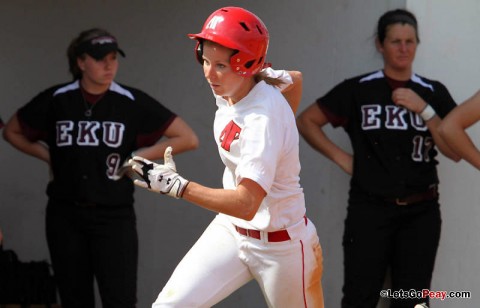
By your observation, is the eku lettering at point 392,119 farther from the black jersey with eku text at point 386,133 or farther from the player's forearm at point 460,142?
the player's forearm at point 460,142

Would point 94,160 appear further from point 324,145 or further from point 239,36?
point 239,36

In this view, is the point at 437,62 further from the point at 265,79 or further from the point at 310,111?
the point at 265,79

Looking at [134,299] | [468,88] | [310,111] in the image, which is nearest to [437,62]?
[468,88]

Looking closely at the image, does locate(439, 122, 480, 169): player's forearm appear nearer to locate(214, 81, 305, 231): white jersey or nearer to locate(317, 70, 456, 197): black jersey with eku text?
locate(317, 70, 456, 197): black jersey with eku text

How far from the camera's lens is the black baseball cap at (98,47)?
6.38 metres

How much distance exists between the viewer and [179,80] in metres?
7.55

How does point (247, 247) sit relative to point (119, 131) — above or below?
below

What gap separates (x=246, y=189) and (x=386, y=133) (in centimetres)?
217

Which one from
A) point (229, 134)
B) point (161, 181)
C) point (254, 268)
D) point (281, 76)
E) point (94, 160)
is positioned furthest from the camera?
point (94, 160)

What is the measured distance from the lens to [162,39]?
755 centimetres

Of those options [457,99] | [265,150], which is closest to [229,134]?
[265,150]

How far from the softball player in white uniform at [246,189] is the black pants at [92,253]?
53.7 inches

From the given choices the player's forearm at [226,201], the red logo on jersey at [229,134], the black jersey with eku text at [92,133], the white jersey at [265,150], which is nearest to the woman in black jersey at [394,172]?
the black jersey with eku text at [92,133]

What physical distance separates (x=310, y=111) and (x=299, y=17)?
2.52ft
